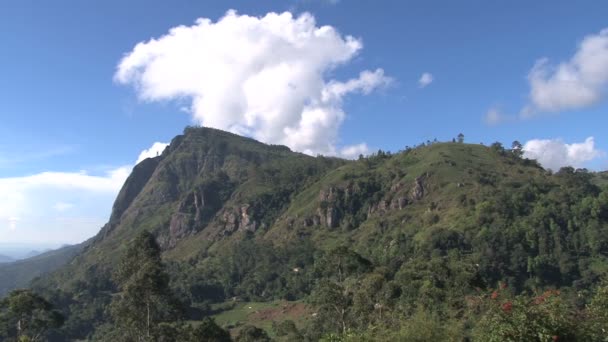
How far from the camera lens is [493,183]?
656 feet

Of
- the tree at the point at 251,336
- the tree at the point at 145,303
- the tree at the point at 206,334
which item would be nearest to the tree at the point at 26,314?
the tree at the point at 145,303

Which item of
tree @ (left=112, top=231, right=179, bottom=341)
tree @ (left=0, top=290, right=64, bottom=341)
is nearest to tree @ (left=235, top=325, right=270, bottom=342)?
tree @ (left=0, top=290, right=64, bottom=341)

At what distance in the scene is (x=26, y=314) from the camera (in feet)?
146

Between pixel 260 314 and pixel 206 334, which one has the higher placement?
pixel 206 334

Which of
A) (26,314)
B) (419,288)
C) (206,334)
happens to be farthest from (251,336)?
(26,314)

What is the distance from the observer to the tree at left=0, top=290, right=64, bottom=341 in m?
43.7

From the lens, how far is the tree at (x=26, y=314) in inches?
1719

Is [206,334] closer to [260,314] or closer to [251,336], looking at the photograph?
→ [251,336]

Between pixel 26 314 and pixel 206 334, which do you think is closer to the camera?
pixel 26 314

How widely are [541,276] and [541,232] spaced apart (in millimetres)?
18451

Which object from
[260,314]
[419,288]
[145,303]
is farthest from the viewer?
[260,314]

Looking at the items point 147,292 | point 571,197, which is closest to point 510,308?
point 147,292

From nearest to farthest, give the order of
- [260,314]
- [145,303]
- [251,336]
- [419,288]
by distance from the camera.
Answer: [145,303] < [251,336] < [419,288] < [260,314]

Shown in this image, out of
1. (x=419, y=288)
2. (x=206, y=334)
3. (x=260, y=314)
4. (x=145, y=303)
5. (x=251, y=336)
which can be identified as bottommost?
(x=260, y=314)
